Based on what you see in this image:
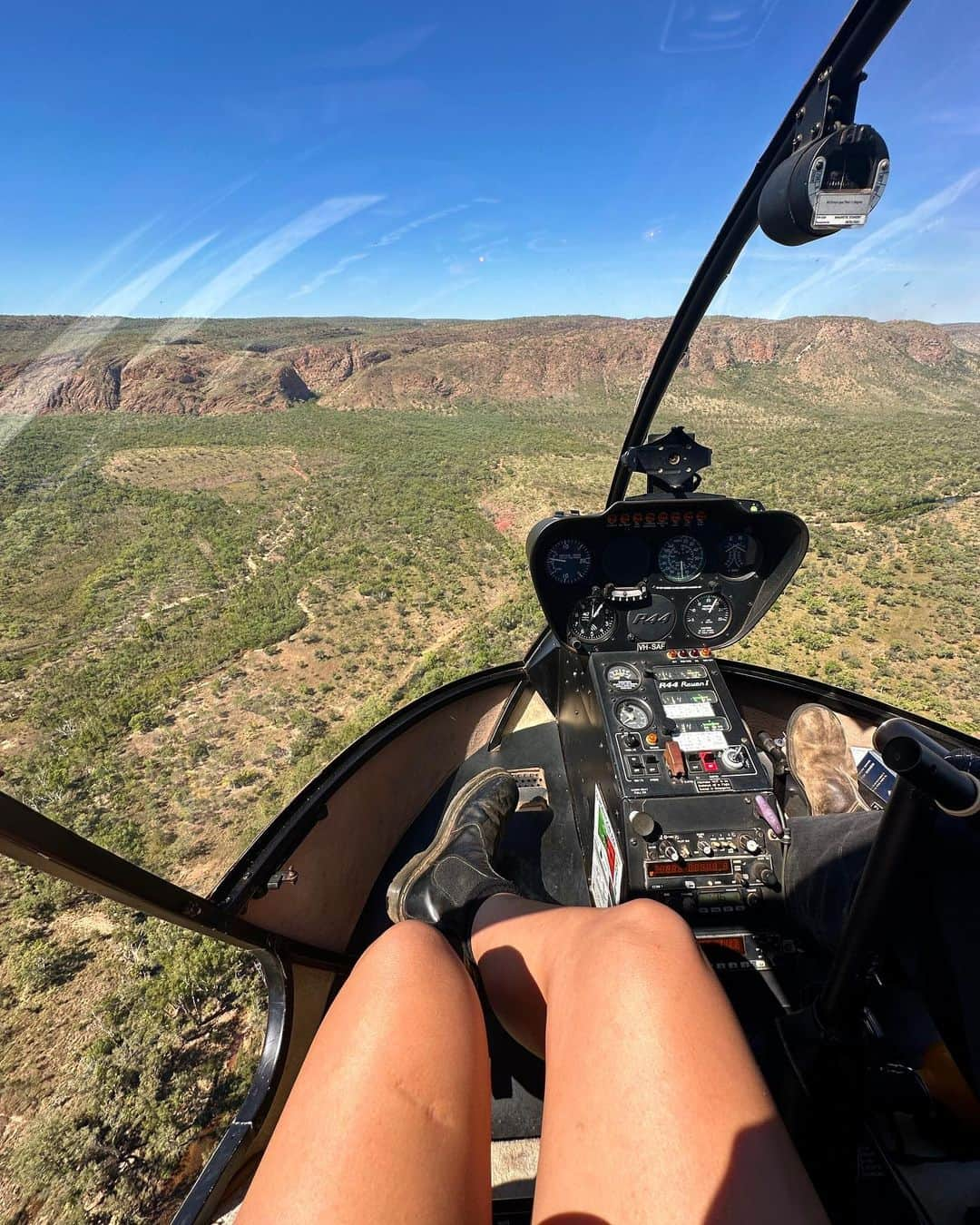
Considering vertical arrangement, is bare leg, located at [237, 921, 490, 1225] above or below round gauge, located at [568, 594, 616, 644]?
below

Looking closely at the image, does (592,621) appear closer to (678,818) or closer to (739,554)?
(739,554)

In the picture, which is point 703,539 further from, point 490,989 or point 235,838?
point 235,838

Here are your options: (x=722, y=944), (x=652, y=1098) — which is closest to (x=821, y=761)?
(x=722, y=944)

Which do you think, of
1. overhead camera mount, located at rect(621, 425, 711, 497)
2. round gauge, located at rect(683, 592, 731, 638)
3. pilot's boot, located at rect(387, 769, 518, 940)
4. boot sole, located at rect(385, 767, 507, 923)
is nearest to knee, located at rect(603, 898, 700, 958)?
pilot's boot, located at rect(387, 769, 518, 940)

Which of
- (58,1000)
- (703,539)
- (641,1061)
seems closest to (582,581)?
(703,539)

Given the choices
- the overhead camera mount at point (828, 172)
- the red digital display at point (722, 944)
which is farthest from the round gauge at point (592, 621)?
the overhead camera mount at point (828, 172)

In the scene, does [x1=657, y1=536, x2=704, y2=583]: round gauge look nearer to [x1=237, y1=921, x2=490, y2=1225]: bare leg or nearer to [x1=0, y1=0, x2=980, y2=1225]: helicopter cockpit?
[x1=0, y1=0, x2=980, y2=1225]: helicopter cockpit
